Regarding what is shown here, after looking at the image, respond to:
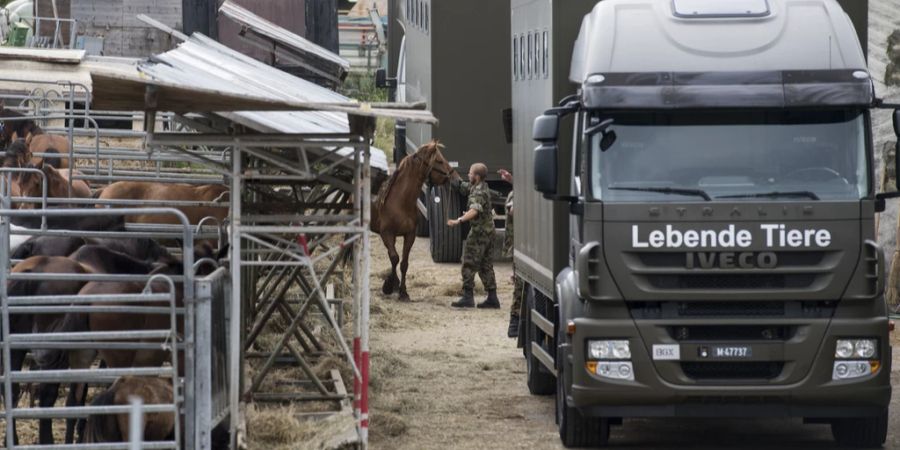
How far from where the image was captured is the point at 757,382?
9.98m

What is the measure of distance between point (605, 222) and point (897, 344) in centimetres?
788

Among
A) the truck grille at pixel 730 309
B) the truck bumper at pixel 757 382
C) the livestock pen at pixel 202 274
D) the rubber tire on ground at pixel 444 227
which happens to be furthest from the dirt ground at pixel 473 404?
the rubber tire on ground at pixel 444 227

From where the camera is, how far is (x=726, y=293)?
991 centimetres

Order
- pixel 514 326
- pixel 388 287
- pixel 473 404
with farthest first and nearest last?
pixel 388 287
pixel 514 326
pixel 473 404

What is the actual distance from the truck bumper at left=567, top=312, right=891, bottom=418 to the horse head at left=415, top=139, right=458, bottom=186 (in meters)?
10.8

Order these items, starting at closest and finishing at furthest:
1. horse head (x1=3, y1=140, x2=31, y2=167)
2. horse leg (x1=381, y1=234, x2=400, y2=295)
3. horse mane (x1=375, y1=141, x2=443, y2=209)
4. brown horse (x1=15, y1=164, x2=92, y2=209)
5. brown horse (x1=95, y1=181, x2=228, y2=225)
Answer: brown horse (x1=15, y1=164, x2=92, y2=209) → horse head (x1=3, y1=140, x2=31, y2=167) → brown horse (x1=95, y1=181, x2=228, y2=225) → horse leg (x1=381, y1=234, x2=400, y2=295) → horse mane (x1=375, y1=141, x2=443, y2=209)

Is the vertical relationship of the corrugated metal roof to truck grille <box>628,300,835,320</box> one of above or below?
above

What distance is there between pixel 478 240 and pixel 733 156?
376 inches

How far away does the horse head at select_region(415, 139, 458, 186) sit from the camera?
A: 20.6 metres

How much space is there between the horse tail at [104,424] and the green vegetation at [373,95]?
1118 inches

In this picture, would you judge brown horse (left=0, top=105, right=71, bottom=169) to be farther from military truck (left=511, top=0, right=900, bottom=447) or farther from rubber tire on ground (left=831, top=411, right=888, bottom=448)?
rubber tire on ground (left=831, top=411, right=888, bottom=448)

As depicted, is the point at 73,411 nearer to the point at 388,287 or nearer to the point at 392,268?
the point at 392,268

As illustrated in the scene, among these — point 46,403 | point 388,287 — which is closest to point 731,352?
point 46,403

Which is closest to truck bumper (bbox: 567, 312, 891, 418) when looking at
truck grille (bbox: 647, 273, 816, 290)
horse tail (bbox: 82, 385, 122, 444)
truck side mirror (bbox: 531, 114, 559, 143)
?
truck grille (bbox: 647, 273, 816, 290)
